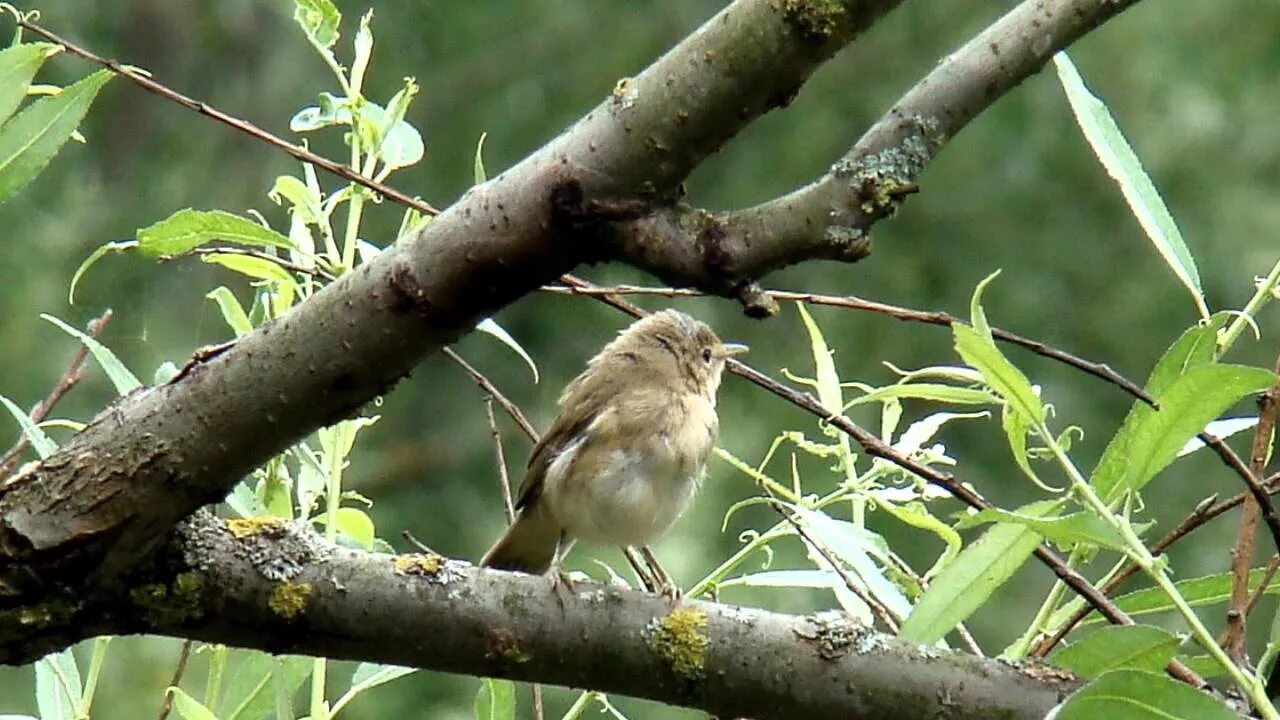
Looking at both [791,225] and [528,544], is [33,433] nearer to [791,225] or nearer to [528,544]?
[791,225]

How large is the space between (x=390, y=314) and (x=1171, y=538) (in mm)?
647

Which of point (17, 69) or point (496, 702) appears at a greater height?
point (17, 69)

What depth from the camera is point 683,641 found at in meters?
1.53

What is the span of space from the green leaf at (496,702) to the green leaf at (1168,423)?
685 mm

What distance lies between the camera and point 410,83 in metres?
1.89

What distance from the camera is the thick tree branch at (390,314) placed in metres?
1.31

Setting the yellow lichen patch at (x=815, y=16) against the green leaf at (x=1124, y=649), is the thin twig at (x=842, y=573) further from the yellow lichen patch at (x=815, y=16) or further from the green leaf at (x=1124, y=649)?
the yellow lichen patch at (x=815, y=16)

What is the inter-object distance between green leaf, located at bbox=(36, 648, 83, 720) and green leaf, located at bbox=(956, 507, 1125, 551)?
900 mm

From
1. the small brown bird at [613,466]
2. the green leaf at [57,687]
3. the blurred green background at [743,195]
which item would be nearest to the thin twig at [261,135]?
the green leaf at [57,687]

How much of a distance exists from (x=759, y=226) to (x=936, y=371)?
1.13ft

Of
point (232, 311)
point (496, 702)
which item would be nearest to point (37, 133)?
point (232, 311)

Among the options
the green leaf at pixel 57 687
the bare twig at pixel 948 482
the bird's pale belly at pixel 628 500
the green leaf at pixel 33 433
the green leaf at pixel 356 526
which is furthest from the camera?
the bird's pale belly at pixel 628 500

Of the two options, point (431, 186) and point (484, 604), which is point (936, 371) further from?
point (431, 186)

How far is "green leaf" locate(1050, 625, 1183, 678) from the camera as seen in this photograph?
136 centimetres
